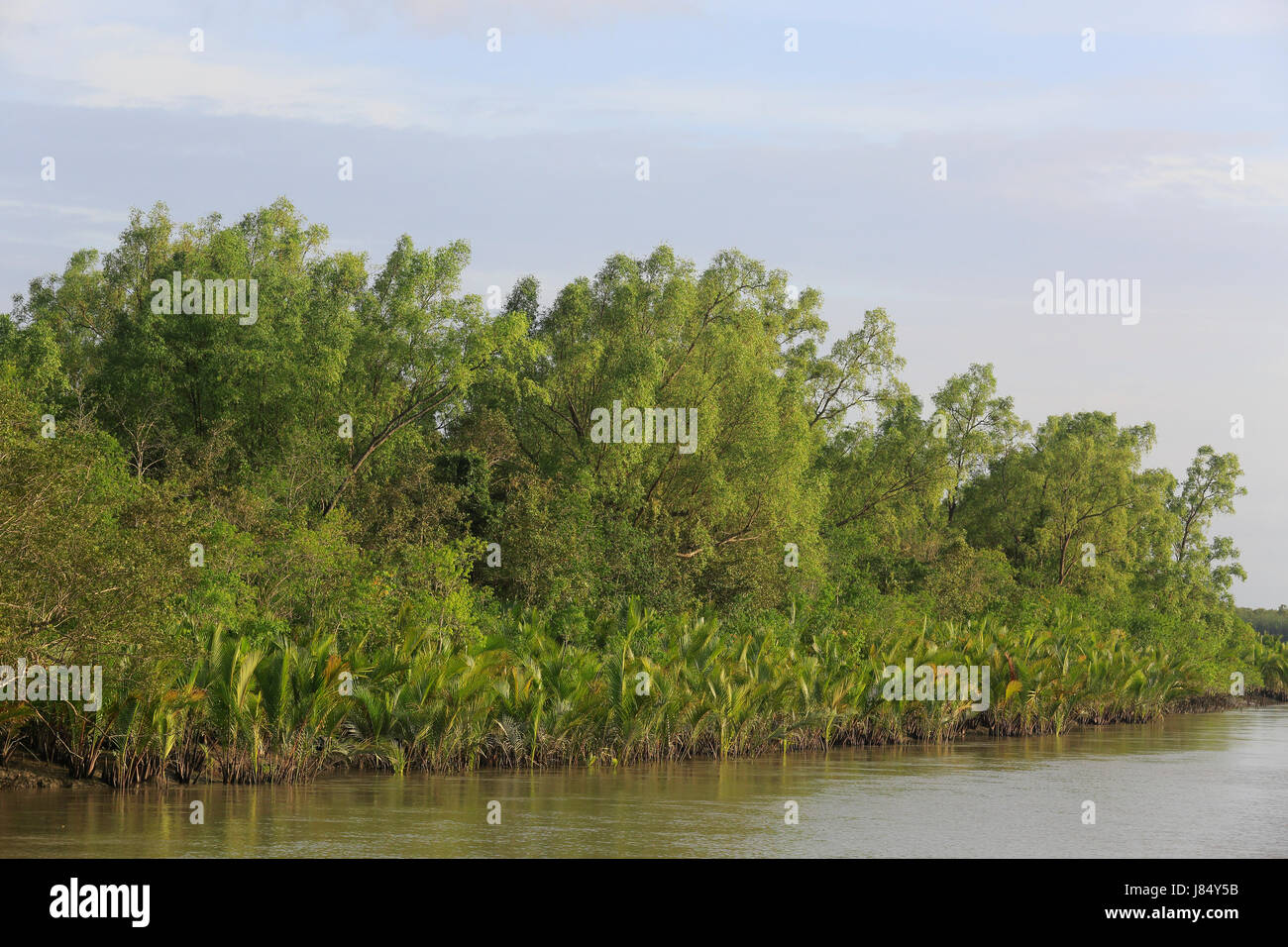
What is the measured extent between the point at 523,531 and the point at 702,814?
14956 mm

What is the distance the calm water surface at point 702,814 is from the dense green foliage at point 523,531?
4.24 ft

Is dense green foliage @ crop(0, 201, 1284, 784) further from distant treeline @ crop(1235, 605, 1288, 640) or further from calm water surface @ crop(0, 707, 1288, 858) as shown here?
distant treeline @ crop(1235, 605, 1288, 640)

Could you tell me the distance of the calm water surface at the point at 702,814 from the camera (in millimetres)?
15562

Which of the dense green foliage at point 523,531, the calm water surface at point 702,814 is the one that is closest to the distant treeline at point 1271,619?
the dense green foliage at point 523,531

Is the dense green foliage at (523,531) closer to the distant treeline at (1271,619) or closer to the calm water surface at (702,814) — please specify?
the calm water surface at (702,814)

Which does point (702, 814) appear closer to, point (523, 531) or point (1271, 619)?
point (523, 531)

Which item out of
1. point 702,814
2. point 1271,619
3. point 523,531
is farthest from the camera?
point 1271,619

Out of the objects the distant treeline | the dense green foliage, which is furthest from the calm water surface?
the distant treeline

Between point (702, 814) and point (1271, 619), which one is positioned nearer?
point (702, 814)

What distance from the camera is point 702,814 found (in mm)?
18812

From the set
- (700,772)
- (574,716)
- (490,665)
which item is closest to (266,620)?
(490,665)

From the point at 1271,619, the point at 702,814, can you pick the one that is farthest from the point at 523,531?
the point at 1271,619

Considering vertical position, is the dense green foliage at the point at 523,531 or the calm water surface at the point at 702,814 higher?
the dense green foliage at the point at 523,531

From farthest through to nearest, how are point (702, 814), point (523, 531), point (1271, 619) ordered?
1. point (1271, 619)
2. point (523, 531)
3. point (702, 814)
